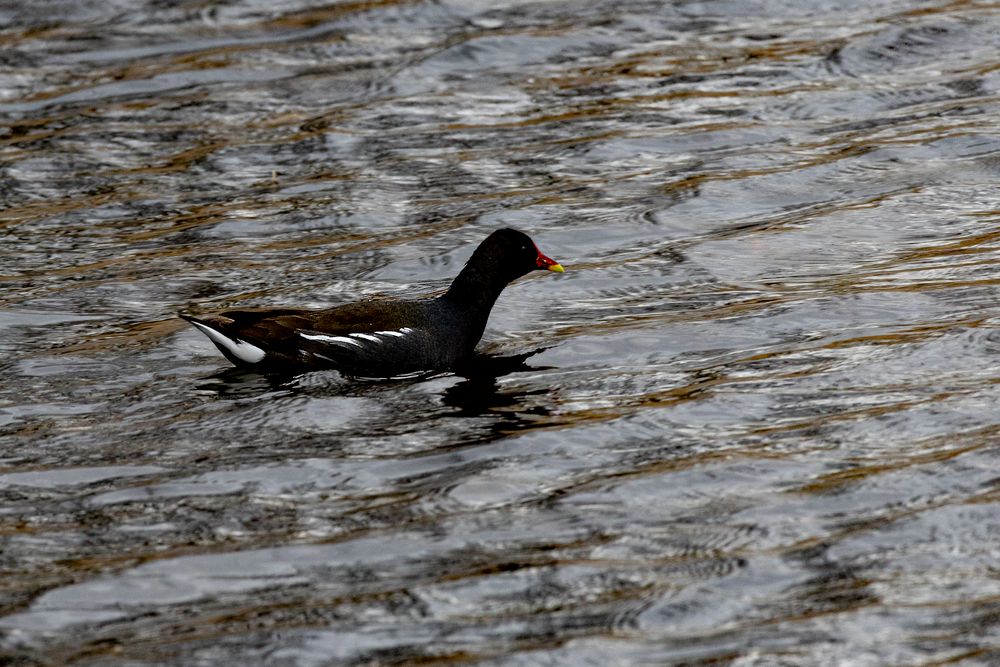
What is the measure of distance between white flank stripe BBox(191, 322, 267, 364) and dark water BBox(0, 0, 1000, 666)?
180 millimetres

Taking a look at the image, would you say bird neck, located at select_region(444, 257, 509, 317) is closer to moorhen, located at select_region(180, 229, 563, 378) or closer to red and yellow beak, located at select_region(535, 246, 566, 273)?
moorhen, located at select_region(180, 229, 563, 378)

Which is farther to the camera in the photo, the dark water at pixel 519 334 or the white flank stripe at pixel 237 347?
the white flank stripe at pixel 237 347

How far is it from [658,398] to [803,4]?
→ 842cm

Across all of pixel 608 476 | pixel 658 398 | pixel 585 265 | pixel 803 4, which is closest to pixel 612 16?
pixel 803 4

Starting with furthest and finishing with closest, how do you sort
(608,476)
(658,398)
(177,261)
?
(177,261)
(658,398)
(608,476)

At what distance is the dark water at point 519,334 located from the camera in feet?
19.0

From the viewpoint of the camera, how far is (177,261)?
10820mm

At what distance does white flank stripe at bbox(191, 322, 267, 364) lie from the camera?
857 cm

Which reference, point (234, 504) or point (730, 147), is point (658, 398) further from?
point (730, 147)

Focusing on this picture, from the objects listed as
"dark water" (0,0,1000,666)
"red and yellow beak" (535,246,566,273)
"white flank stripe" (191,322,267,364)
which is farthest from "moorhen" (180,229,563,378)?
Result: "red and yellow beak" (535,246,566,273)

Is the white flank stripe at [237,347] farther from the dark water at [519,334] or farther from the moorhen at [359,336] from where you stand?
the dark water at [519,334]

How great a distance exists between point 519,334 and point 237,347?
173 centimetres

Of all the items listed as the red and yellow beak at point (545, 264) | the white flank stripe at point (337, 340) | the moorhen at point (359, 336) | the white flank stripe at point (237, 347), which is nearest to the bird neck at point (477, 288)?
the moorhen at point (359, 336)

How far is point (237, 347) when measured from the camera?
8.57m
